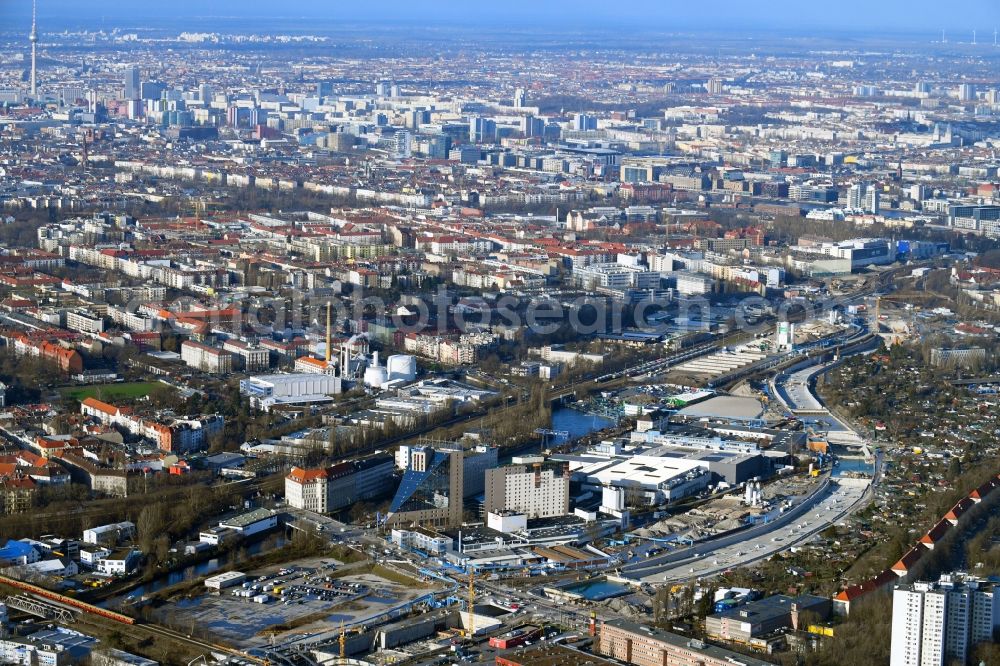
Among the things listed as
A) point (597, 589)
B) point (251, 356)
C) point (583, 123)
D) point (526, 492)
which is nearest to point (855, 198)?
point (583, 123)

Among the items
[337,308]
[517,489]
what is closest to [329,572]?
[517,489]

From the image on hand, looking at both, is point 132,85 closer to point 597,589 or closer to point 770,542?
point 770,542

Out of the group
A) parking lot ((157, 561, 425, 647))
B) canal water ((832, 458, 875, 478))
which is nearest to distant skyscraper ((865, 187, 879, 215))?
canal water ((832, 458, 875, 478))

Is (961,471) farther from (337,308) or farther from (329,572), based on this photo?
(337,308)

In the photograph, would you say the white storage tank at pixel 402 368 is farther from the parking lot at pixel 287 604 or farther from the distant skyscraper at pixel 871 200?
the distant skyscraper at pixel 871 200

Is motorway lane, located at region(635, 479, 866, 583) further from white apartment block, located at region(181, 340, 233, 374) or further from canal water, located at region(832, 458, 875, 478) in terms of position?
white apartment block, located at region(181, 340, 233, 374)

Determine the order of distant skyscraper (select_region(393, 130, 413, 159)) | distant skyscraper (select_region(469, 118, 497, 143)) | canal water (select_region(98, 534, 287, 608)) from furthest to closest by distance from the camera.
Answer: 1. distant skyscraper (select_region(469, 118, 497, 143))
2. distant skyscraper (select_region(393, 130, 413, 159))
3. canal water (select_region(98, 534, 287, 608))
